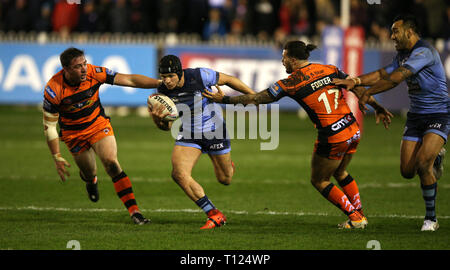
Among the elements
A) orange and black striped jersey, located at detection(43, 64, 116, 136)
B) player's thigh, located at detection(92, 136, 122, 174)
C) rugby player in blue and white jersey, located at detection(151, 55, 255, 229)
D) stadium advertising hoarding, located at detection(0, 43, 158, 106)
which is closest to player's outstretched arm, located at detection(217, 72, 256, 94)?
rugby player in blue and white jersey, located at detection(151, 55, 255, 229)

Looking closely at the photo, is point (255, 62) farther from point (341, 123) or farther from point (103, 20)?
point (341, 123)

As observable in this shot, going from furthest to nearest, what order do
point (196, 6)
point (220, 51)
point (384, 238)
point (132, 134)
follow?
point (196, 6) → point (220, 51) → point (132, 134) → point (384, 238)

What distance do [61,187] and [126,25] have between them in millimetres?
12845

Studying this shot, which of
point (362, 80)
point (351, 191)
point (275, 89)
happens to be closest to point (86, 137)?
point (275, 89)

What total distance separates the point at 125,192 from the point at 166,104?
134 centimetres

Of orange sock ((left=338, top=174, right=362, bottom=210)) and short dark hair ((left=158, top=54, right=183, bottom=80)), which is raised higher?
short dark hair ((left=158, top=54, right=183, bottom=80))

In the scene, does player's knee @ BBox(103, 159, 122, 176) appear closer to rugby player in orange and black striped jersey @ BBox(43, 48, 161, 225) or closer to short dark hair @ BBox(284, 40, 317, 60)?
rugby player in orange and black striped jersey @ BBox(43, 48, 161, 225)

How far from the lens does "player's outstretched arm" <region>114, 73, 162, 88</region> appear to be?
9.70 meters

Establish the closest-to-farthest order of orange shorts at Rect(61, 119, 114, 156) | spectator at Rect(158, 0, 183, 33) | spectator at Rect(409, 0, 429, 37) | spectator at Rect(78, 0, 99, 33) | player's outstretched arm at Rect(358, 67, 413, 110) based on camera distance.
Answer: player's outstretched arm at Rect(358, 67, 413, 110)
orange shorts at Rect(61, 119, 114, 156)
spectator at Rect(409, 0, 429, 37)
spectator at Rect(158, 0, 183, 33)
spectator at Rect(78, 0, 99, 33)

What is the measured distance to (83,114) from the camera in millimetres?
10102

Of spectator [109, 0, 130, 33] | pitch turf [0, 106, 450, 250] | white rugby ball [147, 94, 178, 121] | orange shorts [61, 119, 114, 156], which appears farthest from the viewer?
spectator [109, 0, 130, 33]
